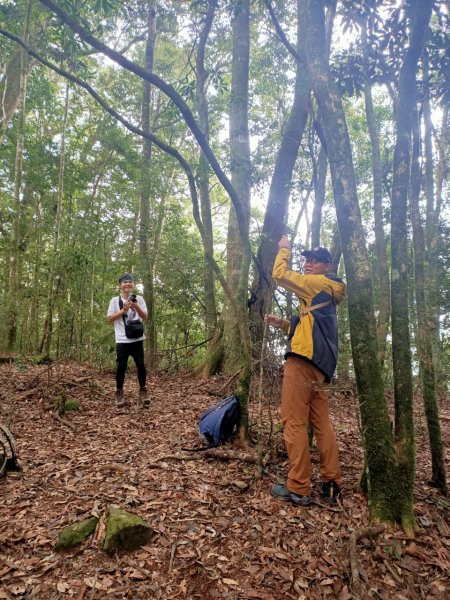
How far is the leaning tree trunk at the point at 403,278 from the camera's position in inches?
113

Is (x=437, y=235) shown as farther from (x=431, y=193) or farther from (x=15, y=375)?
(x=15, y=375)

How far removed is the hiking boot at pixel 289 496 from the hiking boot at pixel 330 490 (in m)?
0.17

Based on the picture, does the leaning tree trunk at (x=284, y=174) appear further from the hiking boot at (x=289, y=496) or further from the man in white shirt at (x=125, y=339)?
the hiking boot at (x=289, y=496)

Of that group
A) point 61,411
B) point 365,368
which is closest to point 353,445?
point 365,368

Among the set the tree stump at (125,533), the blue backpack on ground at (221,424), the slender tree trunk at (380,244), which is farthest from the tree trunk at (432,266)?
the tree stump at (125,533)

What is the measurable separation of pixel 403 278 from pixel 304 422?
4.92 ft

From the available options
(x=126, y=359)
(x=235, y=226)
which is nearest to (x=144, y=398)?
(x=126, y=359)

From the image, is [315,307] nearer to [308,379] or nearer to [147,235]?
[308,379]

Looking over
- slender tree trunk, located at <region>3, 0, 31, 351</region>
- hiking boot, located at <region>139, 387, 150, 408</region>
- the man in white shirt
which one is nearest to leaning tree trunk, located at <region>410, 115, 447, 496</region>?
the man in white shirt

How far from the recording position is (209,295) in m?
9.82

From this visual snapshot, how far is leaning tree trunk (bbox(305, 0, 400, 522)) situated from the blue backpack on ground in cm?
159

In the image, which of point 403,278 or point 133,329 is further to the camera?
point 133,329

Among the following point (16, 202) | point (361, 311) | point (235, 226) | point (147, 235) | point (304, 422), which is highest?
point (16, 202)

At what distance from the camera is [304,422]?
3262mm
